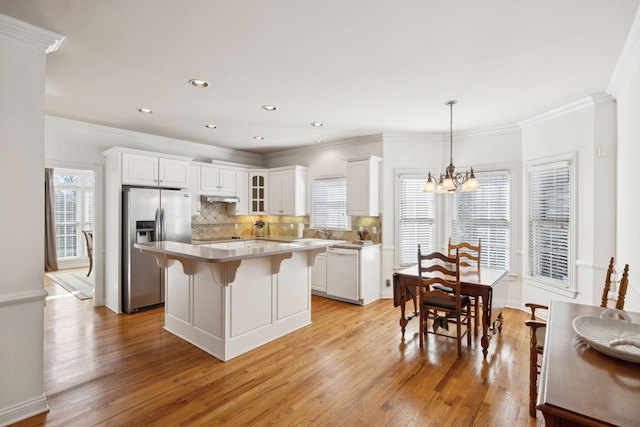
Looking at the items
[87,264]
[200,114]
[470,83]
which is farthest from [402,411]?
[87,264]

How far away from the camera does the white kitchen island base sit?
312 centimetres

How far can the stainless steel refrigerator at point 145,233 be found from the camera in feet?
14.6

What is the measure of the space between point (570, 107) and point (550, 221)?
4.64 ft

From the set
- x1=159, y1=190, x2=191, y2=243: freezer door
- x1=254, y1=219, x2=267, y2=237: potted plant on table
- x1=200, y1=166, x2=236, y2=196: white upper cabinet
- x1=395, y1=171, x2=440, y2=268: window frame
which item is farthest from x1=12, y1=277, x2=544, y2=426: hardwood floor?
x1=254, y1=219, x2=267, y2=237: potted plant on table

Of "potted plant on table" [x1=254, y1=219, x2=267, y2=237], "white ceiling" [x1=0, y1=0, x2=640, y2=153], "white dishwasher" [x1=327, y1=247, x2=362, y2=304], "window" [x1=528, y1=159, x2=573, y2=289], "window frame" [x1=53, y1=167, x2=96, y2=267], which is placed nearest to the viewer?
"white ceiling" [x1=0, y1=0, x2=640, y2=153]

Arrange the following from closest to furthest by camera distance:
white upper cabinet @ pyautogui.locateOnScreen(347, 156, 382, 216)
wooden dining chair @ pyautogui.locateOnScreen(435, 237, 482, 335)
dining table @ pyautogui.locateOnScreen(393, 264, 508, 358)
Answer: dining table @ pyautogui.locateOnScreen(393, 264, 508, 358), wooden dining chair @ pyautogui.locateOnScreen(435, 237, 482, 335), white upper cabinet @ pyautogui.locateOnScreen(347, 156, 382, 216)

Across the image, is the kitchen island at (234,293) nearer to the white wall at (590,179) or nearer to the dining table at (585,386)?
the dining table at (585,386)

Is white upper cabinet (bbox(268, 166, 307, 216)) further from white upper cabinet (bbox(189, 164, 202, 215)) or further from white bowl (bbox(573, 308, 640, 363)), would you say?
white bowl (bbox(573, 308, 640, 363))

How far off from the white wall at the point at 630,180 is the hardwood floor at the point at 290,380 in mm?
1205

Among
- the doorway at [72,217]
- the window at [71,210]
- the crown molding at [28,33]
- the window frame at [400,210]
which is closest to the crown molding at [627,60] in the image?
the window frame at [400,210]

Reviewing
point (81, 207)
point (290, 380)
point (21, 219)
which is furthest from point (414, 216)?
point (81, 207)

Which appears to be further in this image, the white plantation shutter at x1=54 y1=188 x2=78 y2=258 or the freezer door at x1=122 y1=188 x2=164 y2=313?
the white plantation shutter at x1=54 y1=188 x2=78 y2=258

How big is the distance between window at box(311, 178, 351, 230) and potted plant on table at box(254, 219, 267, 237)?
122 cm

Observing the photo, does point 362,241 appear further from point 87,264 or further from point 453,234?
point 87,264
